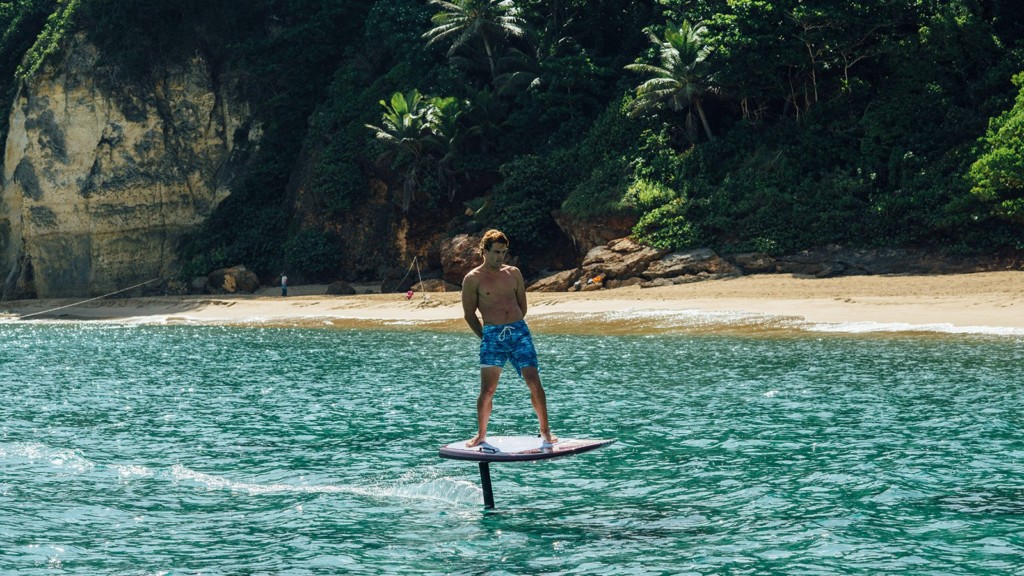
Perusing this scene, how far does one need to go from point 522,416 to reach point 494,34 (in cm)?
2788

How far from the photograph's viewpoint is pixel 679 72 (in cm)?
3412

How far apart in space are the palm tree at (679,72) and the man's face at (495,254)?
25.7m

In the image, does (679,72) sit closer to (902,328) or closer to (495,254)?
(902,328)

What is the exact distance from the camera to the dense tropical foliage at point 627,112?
101 feet

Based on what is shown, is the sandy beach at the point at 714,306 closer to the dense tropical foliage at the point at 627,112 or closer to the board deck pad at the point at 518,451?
the dense tropical foliage at the point at 627,112

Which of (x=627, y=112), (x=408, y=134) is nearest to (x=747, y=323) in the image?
(x=627, y=112)

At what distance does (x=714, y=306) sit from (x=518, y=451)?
66.0 ft

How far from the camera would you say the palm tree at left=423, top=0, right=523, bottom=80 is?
130ft

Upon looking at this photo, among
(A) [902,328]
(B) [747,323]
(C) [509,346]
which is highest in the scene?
(C) [509,346]

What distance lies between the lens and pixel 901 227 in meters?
29.8

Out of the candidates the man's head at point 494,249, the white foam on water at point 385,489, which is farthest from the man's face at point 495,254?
the white foam on water at point 385,489

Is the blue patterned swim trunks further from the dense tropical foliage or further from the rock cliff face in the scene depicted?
the rock cliff face

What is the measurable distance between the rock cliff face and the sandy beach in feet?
30.5

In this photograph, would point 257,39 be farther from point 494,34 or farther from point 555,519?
point 555,519
